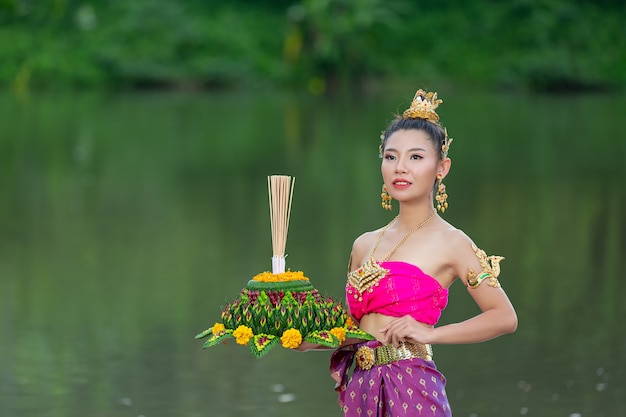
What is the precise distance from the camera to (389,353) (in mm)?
2938

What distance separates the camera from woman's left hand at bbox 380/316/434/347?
2.87 metres

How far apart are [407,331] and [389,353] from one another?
9cm

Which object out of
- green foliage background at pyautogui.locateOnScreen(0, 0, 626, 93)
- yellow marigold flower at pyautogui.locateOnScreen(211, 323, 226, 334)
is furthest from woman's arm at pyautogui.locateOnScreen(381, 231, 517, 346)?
green foliage background at pyautogui.locateOnScreen(0, 0, 626, 93)

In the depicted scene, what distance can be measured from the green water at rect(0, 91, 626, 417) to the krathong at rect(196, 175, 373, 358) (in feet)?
8.11

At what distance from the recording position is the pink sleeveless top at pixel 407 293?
2.91 metres

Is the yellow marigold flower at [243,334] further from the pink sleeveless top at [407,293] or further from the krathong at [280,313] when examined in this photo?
the pink sleeveless top at [407,293]

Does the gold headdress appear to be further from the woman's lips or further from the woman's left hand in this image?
the woman's left hand

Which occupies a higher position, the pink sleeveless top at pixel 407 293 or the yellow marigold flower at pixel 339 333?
the pink sleeveless top at pixel 407 293

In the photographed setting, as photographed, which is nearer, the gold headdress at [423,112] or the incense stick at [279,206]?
the incense stick at [279,206]

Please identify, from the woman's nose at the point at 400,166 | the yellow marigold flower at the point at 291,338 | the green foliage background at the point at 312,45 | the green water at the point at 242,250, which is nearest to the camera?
the yellow marigold flower at the point at 291,338

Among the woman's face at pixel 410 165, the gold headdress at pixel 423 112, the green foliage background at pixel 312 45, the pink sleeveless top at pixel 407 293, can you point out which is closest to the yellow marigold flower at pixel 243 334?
the pink sleeveless top at pixel 407 293

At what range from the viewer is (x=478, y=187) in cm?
1335

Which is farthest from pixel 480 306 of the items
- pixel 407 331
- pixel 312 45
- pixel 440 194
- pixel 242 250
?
pixel 312 45

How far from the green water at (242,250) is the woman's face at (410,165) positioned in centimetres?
248
